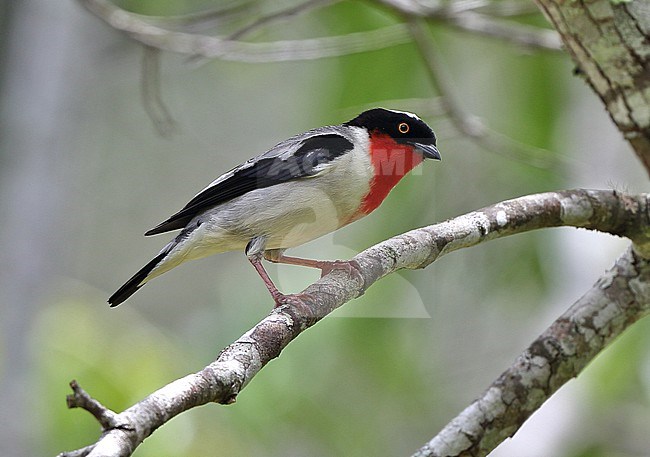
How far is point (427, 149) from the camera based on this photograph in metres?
3.01

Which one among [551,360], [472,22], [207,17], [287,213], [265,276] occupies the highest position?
[207,17]

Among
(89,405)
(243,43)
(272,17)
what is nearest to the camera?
(89,405)

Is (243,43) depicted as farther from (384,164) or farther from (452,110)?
(384,164)

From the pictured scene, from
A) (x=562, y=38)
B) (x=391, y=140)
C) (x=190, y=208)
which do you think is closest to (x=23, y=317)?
(x=190, y=208)

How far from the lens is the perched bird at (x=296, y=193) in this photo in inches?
116

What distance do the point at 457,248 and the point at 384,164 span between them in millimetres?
404

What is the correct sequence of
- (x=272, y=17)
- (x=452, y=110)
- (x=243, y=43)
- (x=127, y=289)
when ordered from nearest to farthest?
1. (x=127, y=289)
2. (x=272, y=17)
3. (x=452, y=110)
4. (x=243, y=43)

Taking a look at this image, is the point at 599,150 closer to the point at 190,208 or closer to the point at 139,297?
the point at 190,208

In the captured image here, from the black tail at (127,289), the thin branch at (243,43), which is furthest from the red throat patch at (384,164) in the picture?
the thin branch at (243,43)

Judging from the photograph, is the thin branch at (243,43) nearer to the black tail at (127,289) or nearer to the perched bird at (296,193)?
the perched bird at (296,193)

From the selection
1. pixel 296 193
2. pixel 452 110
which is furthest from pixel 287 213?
pixel 452 110

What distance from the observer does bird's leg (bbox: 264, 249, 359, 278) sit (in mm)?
2867

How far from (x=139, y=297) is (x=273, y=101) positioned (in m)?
2.72

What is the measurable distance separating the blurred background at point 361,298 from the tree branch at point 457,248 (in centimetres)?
116
